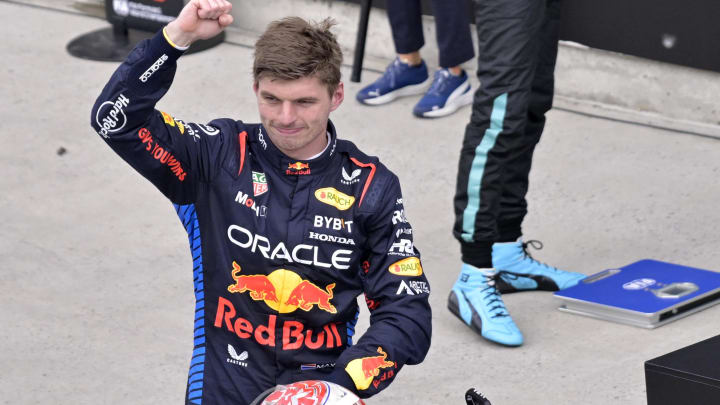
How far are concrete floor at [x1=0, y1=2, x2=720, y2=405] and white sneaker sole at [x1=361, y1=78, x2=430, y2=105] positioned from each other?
9cm

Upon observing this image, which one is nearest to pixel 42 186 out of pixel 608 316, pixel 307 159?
pixel 608 316

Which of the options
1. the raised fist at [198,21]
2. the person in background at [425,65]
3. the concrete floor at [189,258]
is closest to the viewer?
the raised fist at [198,21]

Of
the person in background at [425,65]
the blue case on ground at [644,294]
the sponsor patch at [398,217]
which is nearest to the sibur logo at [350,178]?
the sponsor patch at [398,217]

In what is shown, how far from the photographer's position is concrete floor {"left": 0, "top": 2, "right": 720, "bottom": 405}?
4.30 metres

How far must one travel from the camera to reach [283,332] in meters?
3.09

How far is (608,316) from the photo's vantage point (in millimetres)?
4609

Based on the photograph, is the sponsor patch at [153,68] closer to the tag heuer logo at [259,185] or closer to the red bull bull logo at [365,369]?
the tag heuer logo at [259,185]

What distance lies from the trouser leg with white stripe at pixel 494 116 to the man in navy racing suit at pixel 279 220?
1382mm

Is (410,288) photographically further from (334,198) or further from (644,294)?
(644,294)

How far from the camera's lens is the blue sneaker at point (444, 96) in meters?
6.62

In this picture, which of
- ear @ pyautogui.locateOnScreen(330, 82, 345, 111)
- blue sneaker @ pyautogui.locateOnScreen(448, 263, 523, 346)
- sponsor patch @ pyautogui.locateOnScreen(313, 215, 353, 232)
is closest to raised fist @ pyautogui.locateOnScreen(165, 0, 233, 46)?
ear @ pyautogui.locateOnScreen(330, 82, 345, 111)

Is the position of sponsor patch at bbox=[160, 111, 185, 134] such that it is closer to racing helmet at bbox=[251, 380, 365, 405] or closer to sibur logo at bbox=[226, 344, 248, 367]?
sibur logo at bbox=[226, 344, 248, 367]

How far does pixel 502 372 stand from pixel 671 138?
2344 millimetres

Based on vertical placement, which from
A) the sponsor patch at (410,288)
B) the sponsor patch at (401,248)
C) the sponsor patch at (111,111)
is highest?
the sponsor patch at (111,111)
